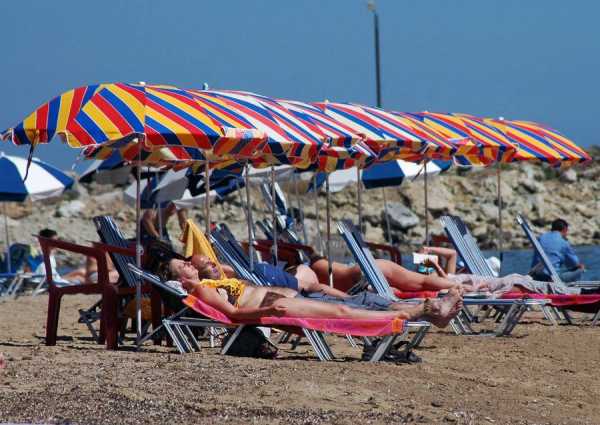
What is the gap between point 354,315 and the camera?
7.31 meters

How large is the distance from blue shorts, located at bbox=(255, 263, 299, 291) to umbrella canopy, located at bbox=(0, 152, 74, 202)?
6.89m

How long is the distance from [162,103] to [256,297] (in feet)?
5.06

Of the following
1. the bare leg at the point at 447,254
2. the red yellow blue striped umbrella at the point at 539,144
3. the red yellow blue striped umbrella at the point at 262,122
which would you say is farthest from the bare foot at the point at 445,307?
the red yellow blue striped umbrella at the point at 539,144

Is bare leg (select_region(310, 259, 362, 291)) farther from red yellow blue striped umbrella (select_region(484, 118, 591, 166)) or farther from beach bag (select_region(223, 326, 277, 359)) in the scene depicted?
red yellow blue striped umbrella (select_region(484, 118, 591, 166))

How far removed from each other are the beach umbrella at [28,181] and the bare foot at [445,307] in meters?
8.54

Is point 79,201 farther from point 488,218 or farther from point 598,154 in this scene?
point 598,154

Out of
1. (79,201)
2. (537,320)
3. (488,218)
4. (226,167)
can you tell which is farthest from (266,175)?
(79,201)

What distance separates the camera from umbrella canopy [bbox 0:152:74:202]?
1510cm

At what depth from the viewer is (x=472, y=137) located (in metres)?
12.5

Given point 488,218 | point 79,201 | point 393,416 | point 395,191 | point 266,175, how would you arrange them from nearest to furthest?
point 393,416
point 266,175
point 488,218
point 395,191
point 79,201

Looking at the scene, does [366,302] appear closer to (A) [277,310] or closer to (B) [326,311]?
(B) [326,311]

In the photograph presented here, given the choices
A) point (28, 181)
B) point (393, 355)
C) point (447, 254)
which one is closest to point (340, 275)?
point (447, 254)

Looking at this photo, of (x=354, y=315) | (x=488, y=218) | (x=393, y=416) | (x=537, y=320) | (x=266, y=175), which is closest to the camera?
(x=393, y=416)

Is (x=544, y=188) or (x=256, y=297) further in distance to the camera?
(x=544, y=188)
